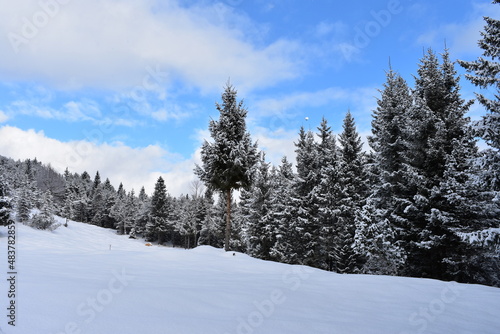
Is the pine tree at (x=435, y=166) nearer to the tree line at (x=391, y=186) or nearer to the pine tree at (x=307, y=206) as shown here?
the tree line at (x=391, y=186)

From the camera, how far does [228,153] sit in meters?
21.7

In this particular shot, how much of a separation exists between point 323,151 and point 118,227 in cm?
6596

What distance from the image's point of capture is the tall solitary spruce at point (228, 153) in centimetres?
2131

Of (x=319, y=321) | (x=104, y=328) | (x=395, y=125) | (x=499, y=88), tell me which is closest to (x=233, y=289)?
(x=319, y=321)

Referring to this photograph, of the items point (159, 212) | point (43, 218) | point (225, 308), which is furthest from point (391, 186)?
point (159, 212)

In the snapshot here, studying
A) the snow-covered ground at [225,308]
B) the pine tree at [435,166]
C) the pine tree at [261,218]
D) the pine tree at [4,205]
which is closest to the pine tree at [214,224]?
the pine tree at [261,218]

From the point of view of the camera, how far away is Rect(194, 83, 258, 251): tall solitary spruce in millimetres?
21311

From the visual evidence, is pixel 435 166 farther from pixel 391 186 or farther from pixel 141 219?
pixel 141 219

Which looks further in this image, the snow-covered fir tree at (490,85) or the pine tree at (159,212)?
the pine tree at (159,212)

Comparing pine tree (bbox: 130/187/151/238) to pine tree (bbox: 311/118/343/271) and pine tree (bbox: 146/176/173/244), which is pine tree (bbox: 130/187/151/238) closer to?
pine tree (bbox: 146/176/173/244)

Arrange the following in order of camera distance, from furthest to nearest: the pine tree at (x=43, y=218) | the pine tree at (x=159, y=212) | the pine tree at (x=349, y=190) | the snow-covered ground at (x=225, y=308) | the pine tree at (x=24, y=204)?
1. the pine tree at (x=159, y=212)
2. the pine tree at (x=43, y=218)
3. the pine tree at (x=24, y=204)
4. the pine tree at (x=349, y=190)
5. the snow-covered ground at (x=225, y=308)

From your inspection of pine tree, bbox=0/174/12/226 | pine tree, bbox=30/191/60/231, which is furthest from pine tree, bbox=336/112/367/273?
pine tree, bbox=30/191/60/231

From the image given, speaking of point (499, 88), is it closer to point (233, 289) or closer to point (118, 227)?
point (233, 289)

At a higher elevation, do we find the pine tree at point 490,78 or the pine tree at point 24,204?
the pine tree at point 490,78
